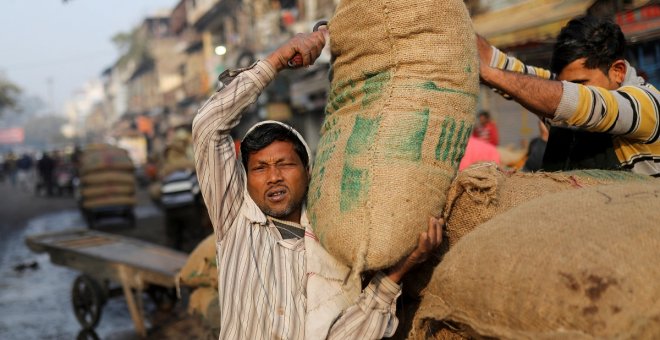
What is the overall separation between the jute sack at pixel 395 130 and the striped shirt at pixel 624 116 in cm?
28

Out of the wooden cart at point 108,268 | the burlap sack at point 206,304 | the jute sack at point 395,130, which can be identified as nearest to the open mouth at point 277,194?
the jute sack at point 395,130

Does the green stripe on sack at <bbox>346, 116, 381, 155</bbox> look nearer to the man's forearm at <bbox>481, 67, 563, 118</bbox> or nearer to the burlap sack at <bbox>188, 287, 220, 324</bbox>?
the man's forearm at <bbox>481, 67, 563, 118</bbox>

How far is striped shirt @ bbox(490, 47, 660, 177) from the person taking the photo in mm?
1814

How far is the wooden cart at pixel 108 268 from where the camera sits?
16.9ft

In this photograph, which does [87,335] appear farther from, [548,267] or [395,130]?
[548,267]

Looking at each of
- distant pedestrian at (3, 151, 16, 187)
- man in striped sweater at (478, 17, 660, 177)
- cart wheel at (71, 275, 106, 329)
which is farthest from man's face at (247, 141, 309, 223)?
distant pedestrian at (3, 151, 16, 187)

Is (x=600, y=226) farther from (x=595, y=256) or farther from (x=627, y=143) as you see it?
(x=627, y=143)

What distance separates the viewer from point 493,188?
181 cm

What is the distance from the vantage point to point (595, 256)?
4.37ft

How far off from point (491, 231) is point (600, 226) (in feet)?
0.88

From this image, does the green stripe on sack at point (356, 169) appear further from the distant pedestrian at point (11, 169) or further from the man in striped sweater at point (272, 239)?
the distant pedestrian at point (11, 169)

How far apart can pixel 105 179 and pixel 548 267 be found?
1290 centimetres

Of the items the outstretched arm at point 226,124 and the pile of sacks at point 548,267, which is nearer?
the pile of sacks at point 548,267

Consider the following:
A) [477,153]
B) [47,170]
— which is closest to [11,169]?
[47,170]
